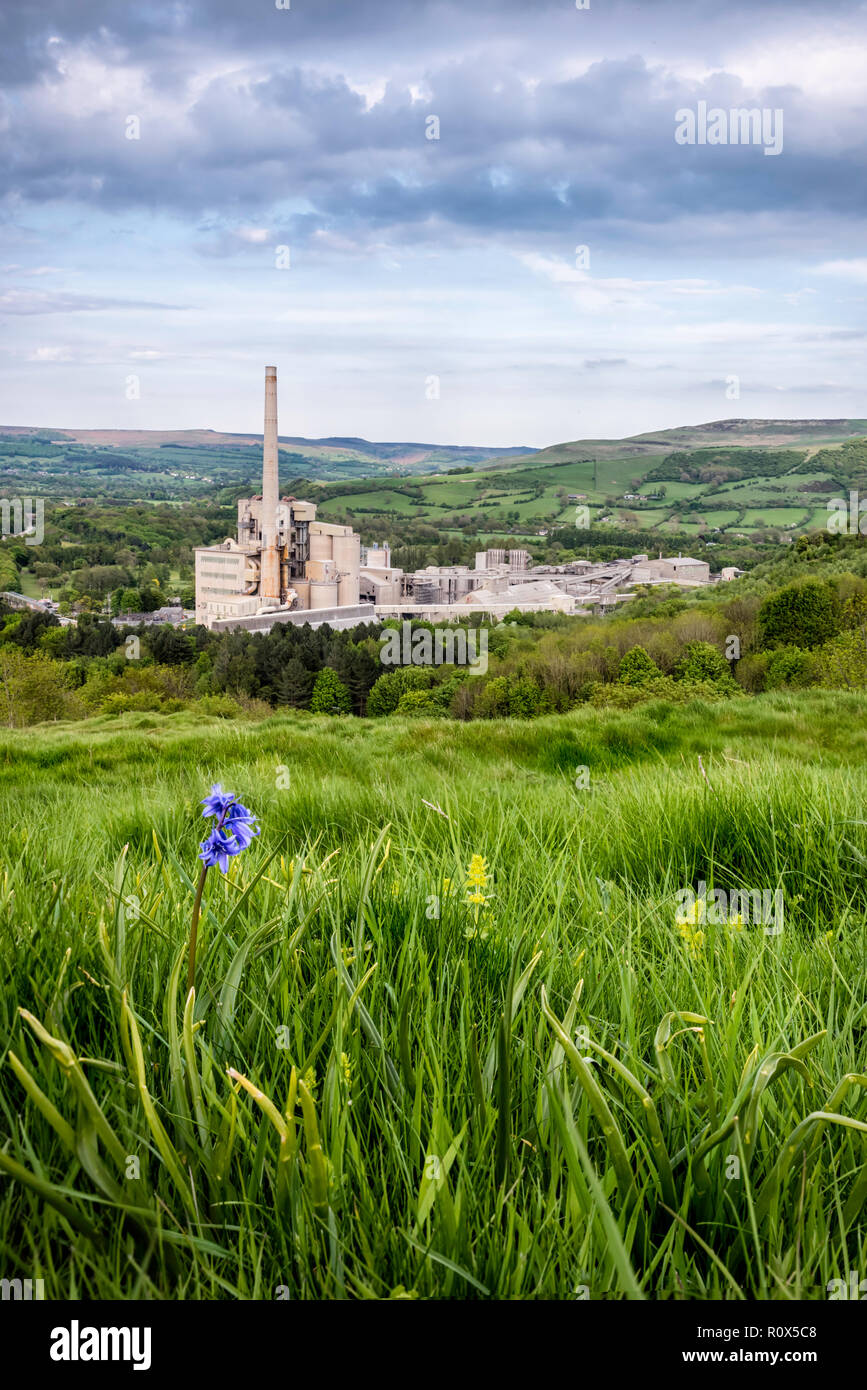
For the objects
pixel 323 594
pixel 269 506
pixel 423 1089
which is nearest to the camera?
pixel 423 1089

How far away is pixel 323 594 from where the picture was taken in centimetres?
5472

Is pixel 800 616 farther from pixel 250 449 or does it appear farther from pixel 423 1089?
pixel 250 449

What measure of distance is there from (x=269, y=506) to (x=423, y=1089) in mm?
58141

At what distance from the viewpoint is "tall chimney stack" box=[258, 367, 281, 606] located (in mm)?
54737

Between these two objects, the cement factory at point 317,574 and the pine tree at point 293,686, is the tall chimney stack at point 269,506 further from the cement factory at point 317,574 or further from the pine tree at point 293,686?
the pine tree at point 293,686

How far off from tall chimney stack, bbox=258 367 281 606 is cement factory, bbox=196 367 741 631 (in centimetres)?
6

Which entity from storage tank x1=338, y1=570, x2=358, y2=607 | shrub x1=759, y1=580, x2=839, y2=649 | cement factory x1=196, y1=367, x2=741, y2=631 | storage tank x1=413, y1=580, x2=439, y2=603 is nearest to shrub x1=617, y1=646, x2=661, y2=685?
shrub x1=759, y1=580, x2=839, y2=649

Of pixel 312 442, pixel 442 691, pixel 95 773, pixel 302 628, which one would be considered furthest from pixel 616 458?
pixel 95 773

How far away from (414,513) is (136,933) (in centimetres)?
7592

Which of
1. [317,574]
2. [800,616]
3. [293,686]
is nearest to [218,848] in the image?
[800,616]

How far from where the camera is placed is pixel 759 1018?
4.22 feet

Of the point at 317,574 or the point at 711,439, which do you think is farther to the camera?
the point at 711,439

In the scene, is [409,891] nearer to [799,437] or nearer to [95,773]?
[95,773]

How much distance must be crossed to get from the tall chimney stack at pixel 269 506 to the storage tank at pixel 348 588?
4101mm
